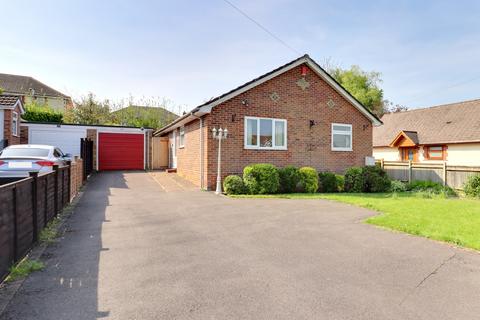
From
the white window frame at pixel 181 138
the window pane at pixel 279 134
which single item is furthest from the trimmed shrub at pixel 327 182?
the white window frame at pixel 181 138

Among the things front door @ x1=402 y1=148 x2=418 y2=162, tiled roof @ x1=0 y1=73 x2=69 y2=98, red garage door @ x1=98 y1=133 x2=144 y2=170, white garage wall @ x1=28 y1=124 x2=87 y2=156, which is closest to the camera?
white garage wall @ x1=28 y1=124 x2=87 y2=156

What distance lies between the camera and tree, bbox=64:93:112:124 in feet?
98.5

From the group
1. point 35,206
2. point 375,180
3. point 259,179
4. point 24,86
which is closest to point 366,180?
point 375,180

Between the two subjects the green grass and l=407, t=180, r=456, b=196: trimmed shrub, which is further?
l=407, t=180, r=456, b=196: trimmed shrub

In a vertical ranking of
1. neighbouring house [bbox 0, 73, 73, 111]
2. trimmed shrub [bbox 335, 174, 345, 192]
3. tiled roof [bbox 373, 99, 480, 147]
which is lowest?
trimmed shrub [bbox 335, 174, 345, 192]

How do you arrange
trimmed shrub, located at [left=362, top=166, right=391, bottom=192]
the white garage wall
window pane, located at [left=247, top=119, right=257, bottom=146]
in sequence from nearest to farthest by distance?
window pane, located at [left=247, top=119, right=257, bottom=146]
trimmed shrub, located at [left=362, top=166, right=391, bottom=192]
the white garage wall

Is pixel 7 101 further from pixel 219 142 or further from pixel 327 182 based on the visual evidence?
pixel 327 182

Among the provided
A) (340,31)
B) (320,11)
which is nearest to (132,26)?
(320,11)

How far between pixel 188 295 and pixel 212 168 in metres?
9.08

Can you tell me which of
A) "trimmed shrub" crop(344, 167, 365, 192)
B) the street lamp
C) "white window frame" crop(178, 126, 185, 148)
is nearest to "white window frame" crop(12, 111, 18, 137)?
"white window frame" crop(178, 126, 185, 148)

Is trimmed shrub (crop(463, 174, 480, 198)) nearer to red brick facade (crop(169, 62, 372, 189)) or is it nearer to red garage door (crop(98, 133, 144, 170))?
red brick facade (crop(169, 62, 372, 189))

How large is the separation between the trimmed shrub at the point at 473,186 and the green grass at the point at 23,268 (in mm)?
16652

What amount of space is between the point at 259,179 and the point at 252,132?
229 centimetres

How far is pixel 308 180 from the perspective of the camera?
1301 centimetres
